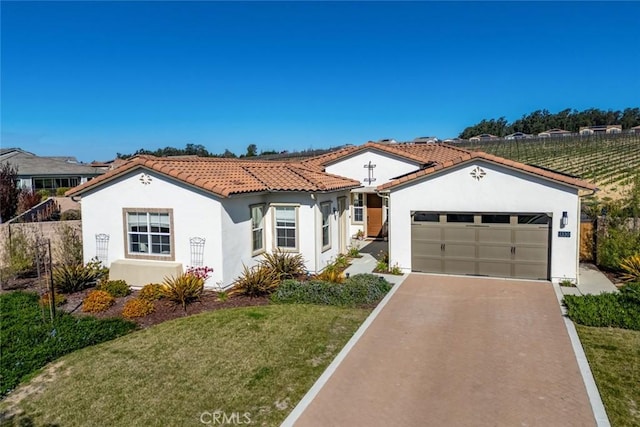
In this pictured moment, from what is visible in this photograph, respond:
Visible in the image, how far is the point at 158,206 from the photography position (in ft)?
48.9

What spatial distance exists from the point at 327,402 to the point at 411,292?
23.4 feet

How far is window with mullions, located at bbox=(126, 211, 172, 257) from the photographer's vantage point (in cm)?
1497

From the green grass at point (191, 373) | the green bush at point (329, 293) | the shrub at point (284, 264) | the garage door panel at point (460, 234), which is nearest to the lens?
the green grass at point (191, 373)

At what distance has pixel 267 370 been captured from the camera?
27.9ft

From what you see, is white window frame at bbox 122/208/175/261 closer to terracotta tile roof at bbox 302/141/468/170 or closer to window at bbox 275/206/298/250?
window at bbox 275/206/298/250

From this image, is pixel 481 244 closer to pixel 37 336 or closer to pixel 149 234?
pixel 149 234

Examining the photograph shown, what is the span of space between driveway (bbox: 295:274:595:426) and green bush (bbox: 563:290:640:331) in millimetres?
497

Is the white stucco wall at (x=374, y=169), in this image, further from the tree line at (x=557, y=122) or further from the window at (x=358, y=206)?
the tree line at (x=557, y=122)

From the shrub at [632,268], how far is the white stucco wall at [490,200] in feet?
6.07

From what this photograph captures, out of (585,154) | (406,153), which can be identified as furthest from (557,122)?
(406,153)

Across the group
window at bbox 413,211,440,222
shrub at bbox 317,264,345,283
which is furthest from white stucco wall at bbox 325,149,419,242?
shrub at bbox 317,264,345,283

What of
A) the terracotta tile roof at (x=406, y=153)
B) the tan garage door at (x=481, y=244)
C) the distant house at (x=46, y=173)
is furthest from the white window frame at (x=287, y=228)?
the distant house at (x=46, y=173)

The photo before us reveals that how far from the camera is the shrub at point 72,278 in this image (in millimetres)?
14375

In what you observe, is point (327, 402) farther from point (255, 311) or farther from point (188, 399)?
point (255, 311)
